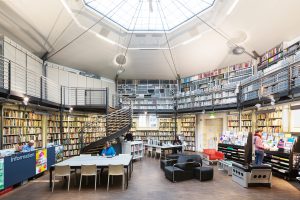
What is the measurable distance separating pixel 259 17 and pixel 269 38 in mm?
1237

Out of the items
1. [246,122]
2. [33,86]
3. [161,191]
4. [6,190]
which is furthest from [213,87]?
[6,190]

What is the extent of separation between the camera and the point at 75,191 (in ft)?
23.2

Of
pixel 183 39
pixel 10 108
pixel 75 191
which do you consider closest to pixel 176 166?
pixel 75 191

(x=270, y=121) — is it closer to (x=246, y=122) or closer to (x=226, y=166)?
(x=246, y=122)

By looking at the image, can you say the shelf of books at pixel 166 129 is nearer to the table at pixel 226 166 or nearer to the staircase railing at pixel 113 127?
the staircase railing at pixel 113 127

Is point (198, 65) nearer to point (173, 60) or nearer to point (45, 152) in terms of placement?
point (173, 60)

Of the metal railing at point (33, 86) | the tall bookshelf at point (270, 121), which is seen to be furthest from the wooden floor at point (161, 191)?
the metal railing at point (33, 86)

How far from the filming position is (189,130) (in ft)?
58.0

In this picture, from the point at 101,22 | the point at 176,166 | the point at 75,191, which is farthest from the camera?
the point at 101,22

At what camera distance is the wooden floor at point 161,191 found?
6500mm

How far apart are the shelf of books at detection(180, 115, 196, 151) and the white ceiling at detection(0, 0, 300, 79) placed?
3.27m

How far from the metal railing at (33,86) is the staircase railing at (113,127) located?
996mm

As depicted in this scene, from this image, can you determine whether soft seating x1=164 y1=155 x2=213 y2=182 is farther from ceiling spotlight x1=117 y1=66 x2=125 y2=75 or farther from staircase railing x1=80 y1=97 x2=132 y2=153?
ceiling spotlight x1=117 y1=66 x2=125 y2=75

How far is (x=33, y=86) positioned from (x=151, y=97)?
28.9 feet
